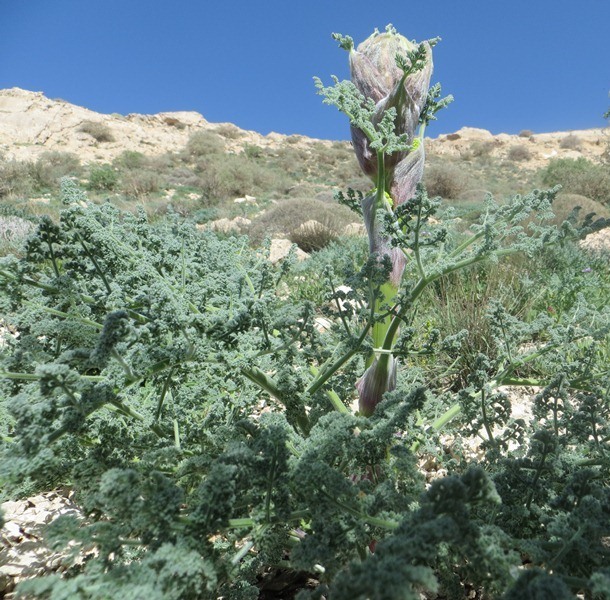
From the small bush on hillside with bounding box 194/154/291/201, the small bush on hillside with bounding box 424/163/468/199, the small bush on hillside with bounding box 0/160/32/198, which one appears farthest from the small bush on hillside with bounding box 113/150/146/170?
the small bush on hillside with bounding box 424/163/468/199

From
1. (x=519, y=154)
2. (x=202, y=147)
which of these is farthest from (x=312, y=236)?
(x=519, y=154)

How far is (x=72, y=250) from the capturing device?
1079mm

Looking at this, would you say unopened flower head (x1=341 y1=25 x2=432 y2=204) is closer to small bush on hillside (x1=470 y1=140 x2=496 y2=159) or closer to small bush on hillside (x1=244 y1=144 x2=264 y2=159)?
small bush on hillside (x1=244 y1=144 x2=264 y2=159)

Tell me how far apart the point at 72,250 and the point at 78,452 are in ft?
1.58

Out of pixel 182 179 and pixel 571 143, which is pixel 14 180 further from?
pixel 571 143

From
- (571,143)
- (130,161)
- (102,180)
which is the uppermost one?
(571,143)

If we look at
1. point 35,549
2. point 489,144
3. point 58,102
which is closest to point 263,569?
point 35,549

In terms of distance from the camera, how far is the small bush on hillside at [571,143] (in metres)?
28.4

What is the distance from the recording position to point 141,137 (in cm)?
2397

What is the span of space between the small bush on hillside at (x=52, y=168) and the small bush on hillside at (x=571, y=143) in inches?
1129

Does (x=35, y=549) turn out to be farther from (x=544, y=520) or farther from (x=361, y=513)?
(x=544, y=520)

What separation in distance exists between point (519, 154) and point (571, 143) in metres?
4.75

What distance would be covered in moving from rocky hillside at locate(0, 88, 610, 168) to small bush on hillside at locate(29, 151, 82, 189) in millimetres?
887

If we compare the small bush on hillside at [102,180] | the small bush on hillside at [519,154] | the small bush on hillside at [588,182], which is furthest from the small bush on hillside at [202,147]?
the small bush on hillside at [519,154]
